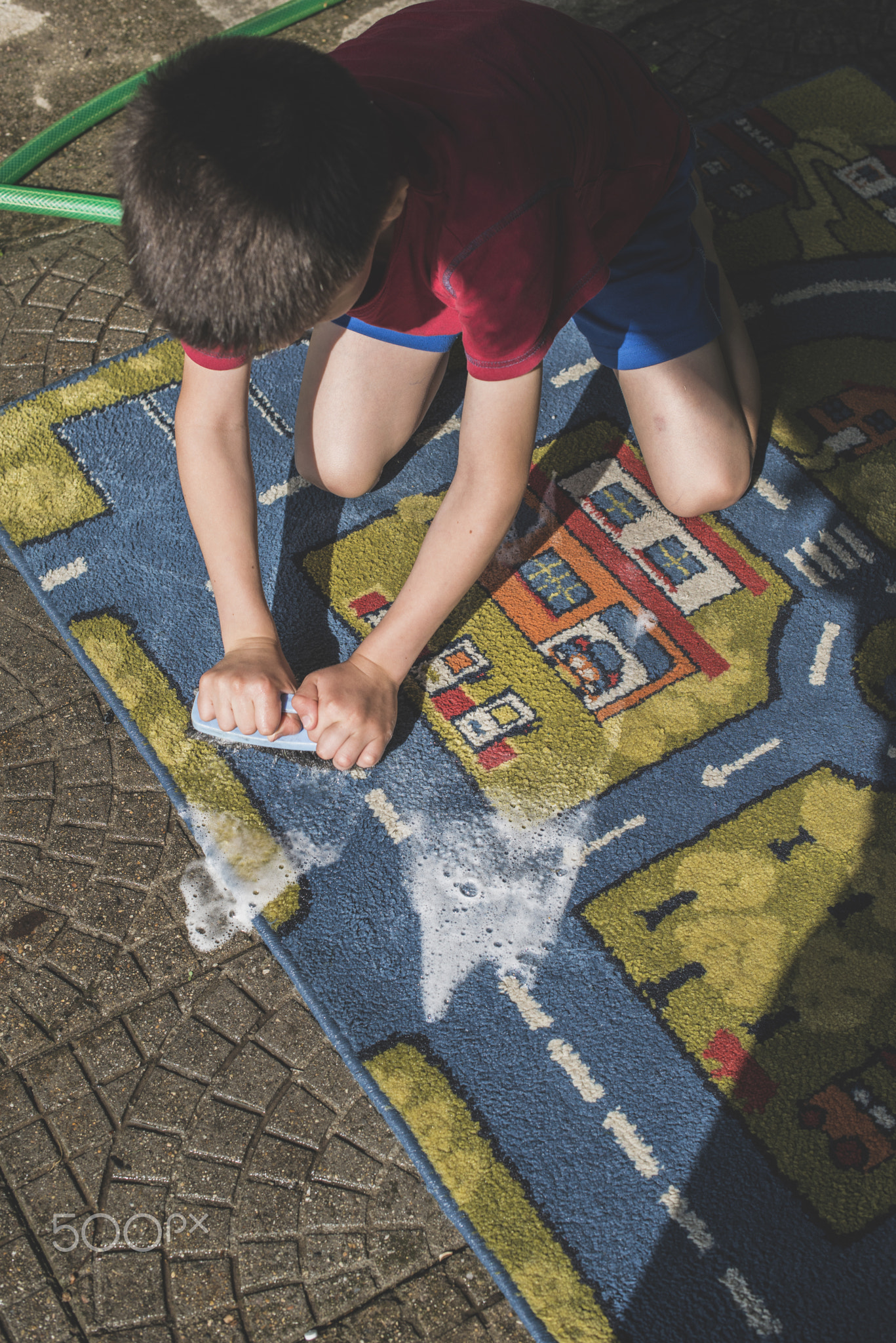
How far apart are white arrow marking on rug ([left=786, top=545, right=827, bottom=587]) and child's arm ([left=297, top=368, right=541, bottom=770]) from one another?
2.36 feet

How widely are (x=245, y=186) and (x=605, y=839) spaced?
44.3 inches

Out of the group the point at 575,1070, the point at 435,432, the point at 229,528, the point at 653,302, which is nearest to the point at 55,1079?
the point at 575,1070

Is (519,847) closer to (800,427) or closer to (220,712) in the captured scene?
(220,712)

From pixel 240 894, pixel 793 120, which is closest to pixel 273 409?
pixel 240 894

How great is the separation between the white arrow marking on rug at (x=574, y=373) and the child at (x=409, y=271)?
0.28 meters

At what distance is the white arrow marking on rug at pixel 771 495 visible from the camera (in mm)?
2127

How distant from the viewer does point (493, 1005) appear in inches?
61.6

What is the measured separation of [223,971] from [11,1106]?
Answer: 1.13 feet

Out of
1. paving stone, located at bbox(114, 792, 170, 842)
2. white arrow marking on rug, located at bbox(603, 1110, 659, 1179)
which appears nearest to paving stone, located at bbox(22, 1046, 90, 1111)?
paving stone, located at bbox(114, 792, 170, 842)

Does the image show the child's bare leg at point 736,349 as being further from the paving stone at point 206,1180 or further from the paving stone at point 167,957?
the paving stone at point 206,1180

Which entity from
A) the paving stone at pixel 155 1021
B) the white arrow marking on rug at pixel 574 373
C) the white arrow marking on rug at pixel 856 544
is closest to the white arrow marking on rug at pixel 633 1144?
the paving stone at pixel 155 1021

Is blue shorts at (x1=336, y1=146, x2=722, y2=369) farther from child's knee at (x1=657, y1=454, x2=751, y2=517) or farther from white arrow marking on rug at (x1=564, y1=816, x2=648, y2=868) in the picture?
white arrow marking on rug at (x1=564, y1=816, x2=648, y2=868)

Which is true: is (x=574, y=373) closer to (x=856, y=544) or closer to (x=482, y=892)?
(x=856, y=544)

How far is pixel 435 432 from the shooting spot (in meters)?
2.19
